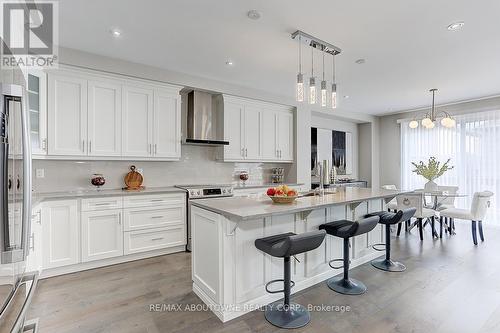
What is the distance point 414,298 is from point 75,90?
14.6 ft

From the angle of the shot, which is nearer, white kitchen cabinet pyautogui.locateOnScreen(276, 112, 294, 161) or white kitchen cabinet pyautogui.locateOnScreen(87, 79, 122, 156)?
white kitchen cabinet pyautogui.locateOnScreen(87, 79, 122, 156)

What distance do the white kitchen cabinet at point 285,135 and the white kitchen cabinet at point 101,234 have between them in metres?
3.18

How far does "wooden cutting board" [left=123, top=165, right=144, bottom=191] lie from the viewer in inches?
150

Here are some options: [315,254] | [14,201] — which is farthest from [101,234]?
[315,254]

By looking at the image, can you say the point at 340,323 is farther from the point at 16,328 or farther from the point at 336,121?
the point at 336,121

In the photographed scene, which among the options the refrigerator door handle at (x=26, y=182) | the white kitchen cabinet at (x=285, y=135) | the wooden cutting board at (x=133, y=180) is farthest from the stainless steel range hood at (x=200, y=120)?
the refrigerator door handle at (x=26, y=182)

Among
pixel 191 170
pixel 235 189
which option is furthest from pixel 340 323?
pixel 191 170

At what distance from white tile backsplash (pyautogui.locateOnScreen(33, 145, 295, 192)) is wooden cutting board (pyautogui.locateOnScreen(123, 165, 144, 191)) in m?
0.11

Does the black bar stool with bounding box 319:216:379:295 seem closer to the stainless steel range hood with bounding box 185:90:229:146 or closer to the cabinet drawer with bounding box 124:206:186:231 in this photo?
the cabinet drawer with bounding box 124:206:186:231

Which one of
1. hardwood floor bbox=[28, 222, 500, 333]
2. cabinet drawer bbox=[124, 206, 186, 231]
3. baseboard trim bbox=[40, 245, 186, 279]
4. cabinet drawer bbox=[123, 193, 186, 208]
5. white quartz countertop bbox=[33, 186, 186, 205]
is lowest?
hardwood floor bbox=[28, 222, 500, 333]

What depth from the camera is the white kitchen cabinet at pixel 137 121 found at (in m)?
3.62

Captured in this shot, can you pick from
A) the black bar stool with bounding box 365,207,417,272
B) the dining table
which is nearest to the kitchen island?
the black bar stool with bounding box 365,207,417,272

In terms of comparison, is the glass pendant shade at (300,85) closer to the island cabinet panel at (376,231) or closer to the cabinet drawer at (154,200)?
the island cabinet panel at (376,231)

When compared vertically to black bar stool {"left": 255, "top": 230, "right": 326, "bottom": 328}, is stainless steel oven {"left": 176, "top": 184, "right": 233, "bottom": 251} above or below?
above
